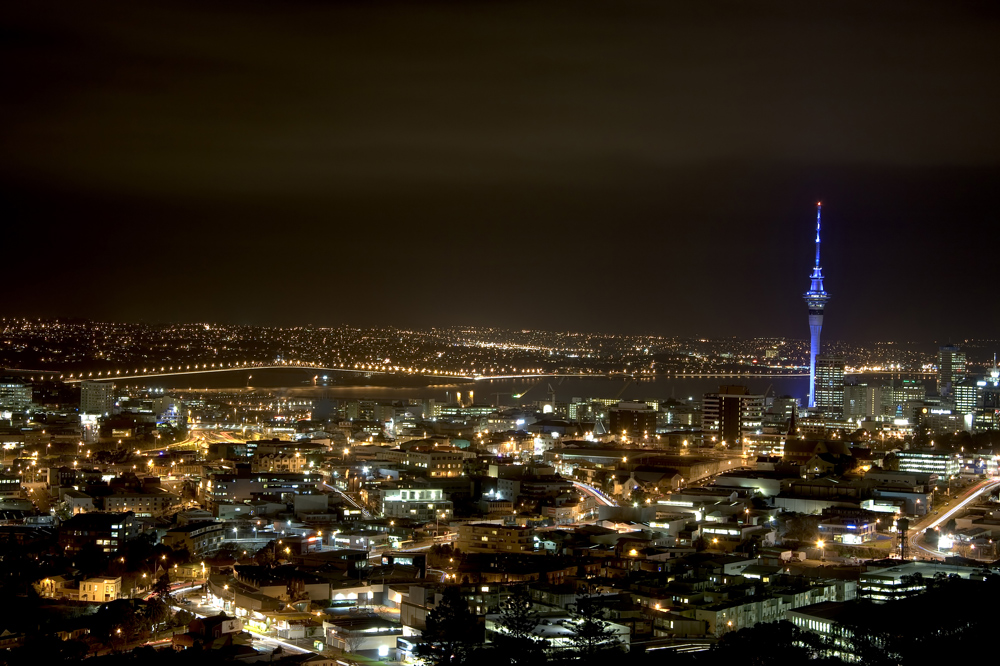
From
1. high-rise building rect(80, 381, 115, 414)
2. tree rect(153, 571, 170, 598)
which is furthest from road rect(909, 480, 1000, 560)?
high-rise building rect(80, 381, 115, 414)

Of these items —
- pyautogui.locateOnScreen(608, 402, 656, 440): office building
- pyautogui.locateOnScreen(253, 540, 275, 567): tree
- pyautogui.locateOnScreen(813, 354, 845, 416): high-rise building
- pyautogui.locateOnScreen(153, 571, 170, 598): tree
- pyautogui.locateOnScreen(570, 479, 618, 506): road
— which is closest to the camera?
pyautogui.locateOnScreen(153, 571, 170, 598): tree

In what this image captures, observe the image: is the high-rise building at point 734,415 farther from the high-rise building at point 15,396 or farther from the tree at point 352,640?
the tree at point 352,640

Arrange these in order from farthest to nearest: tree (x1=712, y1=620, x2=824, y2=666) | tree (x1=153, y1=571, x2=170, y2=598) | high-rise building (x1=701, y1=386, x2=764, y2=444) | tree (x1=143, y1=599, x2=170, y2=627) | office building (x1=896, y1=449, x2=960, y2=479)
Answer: high-rise building (x1=701, y1=386, x2=764, y2=444) < office building (x1=896, y1=449, x2=960, y2=479) < tree (x1=153, y1=571, x2=170, y2=598) < tree (x1=143, y1=599, x2=170, y2=627) < tree (x1=712, y1=620, x2=824, y2=666)

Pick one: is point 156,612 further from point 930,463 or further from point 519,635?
point 930,463

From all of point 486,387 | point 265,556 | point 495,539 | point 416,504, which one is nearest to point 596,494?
point 416,504

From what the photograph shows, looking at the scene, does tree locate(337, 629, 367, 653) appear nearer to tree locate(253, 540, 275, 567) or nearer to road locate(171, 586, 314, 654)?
road locate(171, 586, 314, 654)

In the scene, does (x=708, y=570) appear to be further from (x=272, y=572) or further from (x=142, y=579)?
(x=142, y=579)

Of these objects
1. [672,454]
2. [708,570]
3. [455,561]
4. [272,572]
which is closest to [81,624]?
[272,572]
